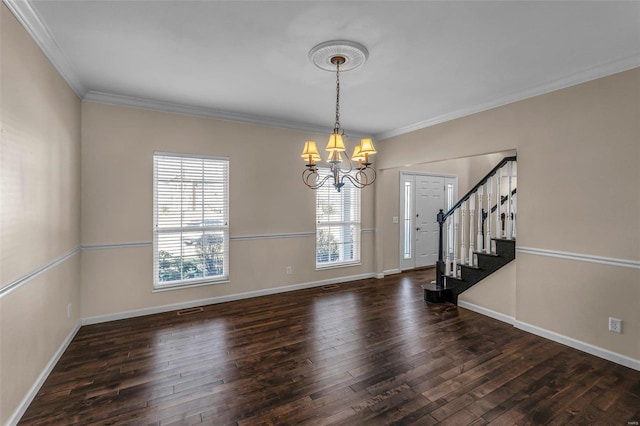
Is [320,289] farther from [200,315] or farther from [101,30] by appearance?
[101,30]

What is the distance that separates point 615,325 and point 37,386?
4970mm

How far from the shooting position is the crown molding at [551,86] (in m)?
2.77

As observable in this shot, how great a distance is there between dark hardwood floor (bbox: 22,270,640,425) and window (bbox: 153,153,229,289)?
667 millimetres

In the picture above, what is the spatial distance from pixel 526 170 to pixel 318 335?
9.99ft

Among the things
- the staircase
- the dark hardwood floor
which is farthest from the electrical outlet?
the staircase

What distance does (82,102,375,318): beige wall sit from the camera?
3.64 m

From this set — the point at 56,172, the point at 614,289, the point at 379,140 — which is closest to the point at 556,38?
the point at 614,289

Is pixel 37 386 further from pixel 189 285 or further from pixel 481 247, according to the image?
pixel 481 247

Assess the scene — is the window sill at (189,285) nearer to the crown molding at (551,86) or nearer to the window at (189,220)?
the window at (189,220)

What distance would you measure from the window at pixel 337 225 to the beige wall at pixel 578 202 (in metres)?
2.48

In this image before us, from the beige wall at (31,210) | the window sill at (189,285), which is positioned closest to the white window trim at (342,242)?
the window sill at (189,285)

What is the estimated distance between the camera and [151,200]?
3.94 m

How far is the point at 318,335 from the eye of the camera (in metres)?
3.33

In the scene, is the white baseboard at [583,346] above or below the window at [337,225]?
below
